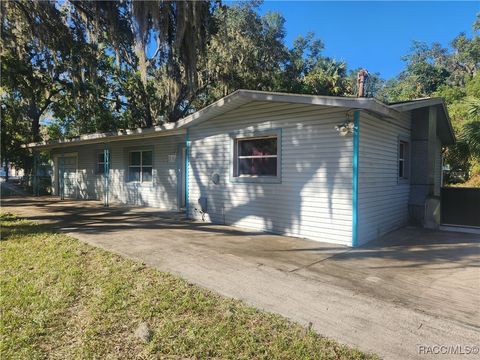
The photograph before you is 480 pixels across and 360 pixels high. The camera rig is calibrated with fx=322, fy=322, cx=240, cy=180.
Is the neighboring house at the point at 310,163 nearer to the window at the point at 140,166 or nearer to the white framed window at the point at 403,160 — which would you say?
the white framed window at the point at 403,160

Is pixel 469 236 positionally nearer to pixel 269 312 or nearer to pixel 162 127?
pixel 269 312

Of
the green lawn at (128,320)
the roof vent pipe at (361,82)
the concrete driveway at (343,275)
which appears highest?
the roof vent pipe at (361,82)

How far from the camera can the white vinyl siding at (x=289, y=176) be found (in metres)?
6.35

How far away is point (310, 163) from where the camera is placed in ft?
22.1

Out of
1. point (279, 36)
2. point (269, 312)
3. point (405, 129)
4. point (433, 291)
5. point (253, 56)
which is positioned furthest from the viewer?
point (279, 36)

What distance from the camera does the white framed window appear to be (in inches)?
341

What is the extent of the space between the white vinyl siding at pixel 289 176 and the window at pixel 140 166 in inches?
150

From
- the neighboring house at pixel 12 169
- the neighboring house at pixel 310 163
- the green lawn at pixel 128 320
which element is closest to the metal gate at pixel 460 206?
the neighboring house at pixel 310 163

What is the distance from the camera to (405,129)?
8.66m

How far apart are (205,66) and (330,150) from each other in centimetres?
1179

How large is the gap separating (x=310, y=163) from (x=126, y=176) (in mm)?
8653

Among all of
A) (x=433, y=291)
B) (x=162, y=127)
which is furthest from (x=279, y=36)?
(x=433, y=291)

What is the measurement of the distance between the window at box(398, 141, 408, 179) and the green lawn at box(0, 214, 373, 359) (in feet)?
22.5

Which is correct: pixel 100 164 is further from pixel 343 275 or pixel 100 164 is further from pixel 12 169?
pixel 12 169
